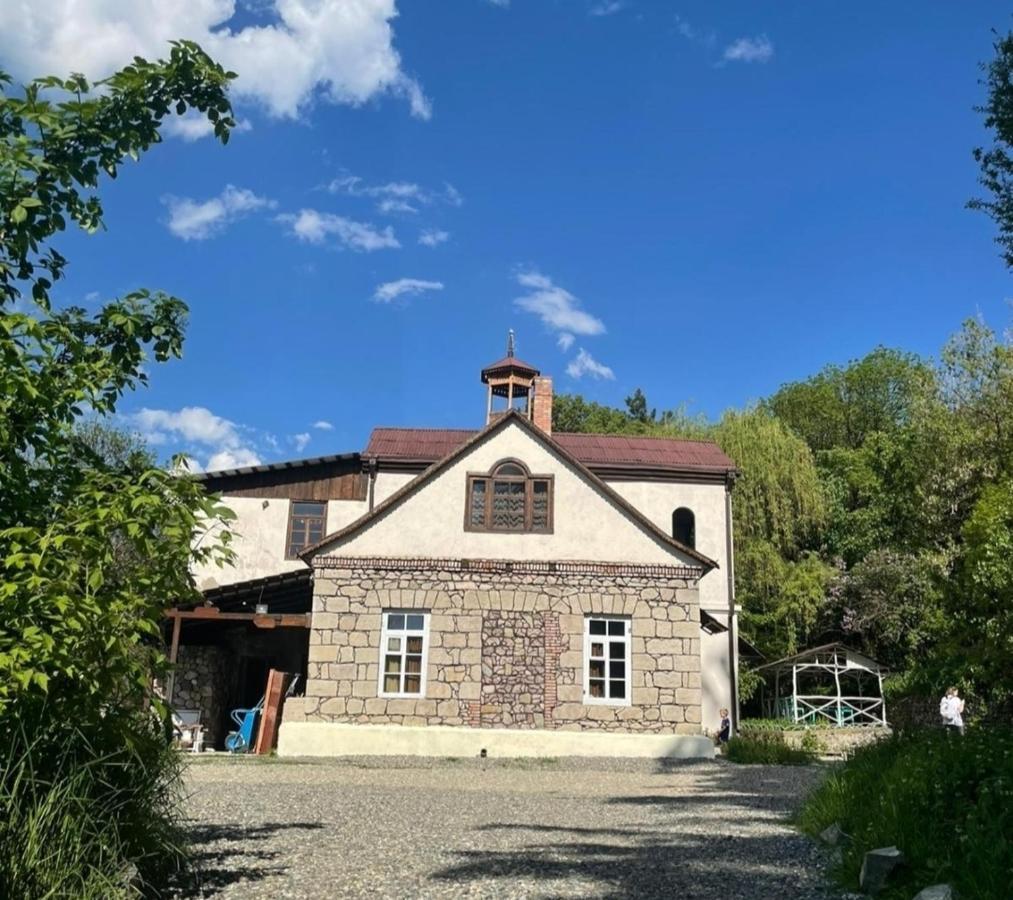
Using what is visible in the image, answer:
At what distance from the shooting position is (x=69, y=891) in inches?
176

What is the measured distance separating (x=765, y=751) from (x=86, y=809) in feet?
48.9

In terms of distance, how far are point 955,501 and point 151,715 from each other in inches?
1145

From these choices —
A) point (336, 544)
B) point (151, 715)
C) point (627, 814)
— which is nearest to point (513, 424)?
point (336, 544)

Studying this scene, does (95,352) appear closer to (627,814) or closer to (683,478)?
(627,814)

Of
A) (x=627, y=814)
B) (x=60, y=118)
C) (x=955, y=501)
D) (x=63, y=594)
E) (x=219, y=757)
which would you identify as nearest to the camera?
(x=63, y=594)

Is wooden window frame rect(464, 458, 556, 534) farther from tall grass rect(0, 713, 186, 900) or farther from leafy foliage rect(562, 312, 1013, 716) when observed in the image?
tall grass rect(0, 713, 186, 900)

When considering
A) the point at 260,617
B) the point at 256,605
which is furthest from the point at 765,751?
the point at 256,605

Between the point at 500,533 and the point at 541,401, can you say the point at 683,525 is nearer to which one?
the point at 541,401

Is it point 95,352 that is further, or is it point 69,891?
point 95,352

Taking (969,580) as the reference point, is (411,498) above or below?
above

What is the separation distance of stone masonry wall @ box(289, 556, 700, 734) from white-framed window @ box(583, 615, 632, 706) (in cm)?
14

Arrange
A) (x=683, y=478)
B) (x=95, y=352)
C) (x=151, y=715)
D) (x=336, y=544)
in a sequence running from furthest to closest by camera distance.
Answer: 1. (x=683, y=478)
2. (x=336, y=544)
3. (x=151, y=715)
4. (x=95, y=352)

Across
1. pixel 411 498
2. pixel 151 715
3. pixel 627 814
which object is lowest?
pixel 627 814

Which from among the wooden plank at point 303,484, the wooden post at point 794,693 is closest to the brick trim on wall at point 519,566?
the wooden plank at point 303,484
